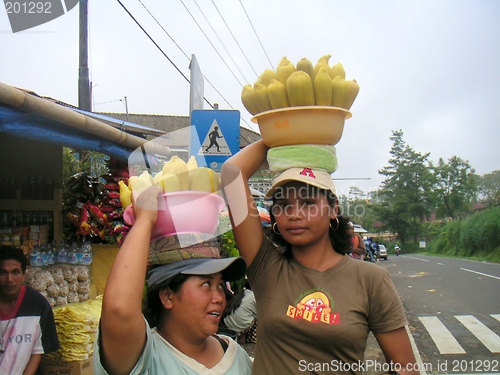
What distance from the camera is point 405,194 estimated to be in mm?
71188

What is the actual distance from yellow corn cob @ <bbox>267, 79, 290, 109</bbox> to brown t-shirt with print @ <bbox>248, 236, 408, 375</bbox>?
0.73m

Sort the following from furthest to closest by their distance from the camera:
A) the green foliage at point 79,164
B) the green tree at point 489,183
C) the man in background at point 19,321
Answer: the green tree at point 489,183, the green foliage at point 79,164, the man in background at point 19,321

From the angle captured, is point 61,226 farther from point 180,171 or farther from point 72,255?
point 180,171

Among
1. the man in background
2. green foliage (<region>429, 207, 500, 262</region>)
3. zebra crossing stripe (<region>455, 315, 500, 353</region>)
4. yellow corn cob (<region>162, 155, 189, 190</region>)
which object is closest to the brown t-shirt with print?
yellow corn cob (<region>162, 155, 189, 190</region>)

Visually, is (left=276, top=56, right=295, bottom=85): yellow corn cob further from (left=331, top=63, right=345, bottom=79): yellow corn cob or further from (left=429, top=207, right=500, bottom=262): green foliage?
(left=429, top=207, right=500, bottom=262): green foliage

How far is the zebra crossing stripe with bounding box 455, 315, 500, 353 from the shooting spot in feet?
22.0

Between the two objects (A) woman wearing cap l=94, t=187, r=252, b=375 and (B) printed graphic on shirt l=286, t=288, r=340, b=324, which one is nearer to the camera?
(A) woman wearing cap l=94, t=187, r=252, b=375

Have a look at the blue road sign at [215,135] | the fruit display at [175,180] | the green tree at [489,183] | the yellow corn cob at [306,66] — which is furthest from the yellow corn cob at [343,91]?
the green tree at [489,183]

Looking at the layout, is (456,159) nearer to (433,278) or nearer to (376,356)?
(433,278)

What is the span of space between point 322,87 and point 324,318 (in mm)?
935

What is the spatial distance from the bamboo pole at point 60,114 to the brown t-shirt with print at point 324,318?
143 cm

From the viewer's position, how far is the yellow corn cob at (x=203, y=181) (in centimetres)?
164

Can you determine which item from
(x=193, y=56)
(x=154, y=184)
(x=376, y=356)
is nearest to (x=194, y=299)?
(x=154, y=184)

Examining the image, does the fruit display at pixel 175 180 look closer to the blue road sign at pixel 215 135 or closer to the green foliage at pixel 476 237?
the blue road sign at pixel 215 135
